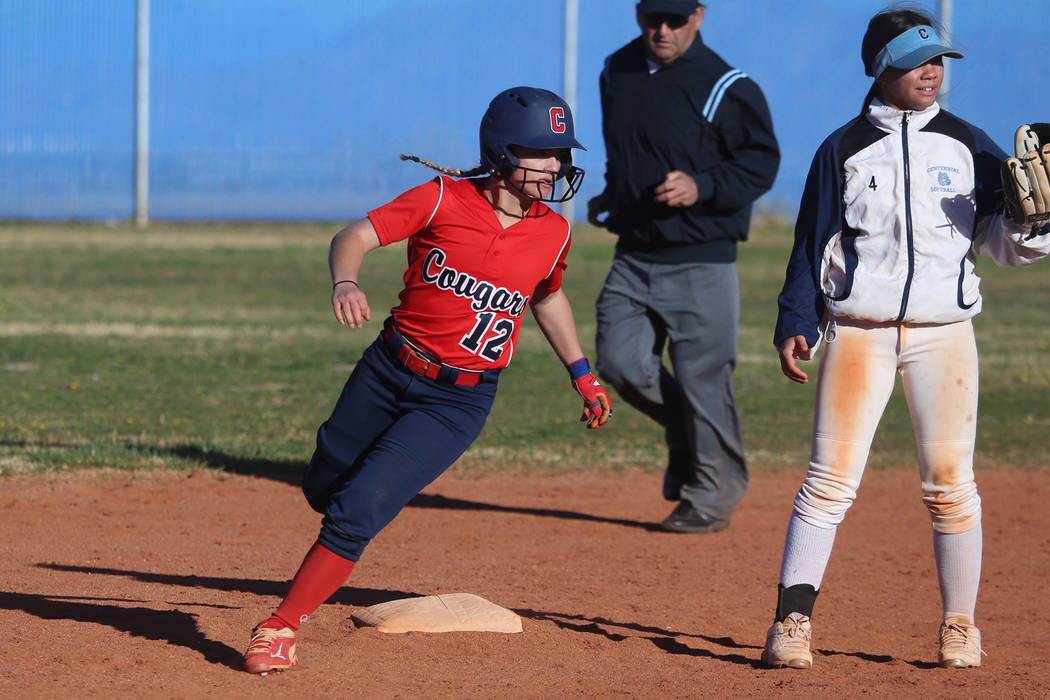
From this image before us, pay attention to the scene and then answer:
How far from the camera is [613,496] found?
315 inches

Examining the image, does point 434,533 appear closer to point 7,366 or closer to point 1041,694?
point 1041,694

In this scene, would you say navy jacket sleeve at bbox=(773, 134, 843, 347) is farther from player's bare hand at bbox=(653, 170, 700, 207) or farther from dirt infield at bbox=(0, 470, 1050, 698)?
player's bare hand at bbox=(653, 170, 700, 207)

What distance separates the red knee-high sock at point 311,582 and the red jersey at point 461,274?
73cm

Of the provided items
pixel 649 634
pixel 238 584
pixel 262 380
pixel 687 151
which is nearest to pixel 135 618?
pixel 238 584

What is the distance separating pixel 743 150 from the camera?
279 inches

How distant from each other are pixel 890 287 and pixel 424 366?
1.50 m

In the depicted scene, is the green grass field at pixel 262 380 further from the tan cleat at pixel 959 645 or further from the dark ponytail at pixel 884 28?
the dark ponytail at pixel 884 28

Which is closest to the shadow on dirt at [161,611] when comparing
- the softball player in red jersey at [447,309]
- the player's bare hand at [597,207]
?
the softball player in red jersey at [447,309]

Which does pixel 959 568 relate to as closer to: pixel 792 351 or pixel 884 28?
pixel 792 351

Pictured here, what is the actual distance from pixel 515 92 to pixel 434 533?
2862mm

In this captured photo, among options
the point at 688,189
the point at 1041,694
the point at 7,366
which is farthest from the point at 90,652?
the point at 7,366

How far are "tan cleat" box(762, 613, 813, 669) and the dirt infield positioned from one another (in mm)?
65

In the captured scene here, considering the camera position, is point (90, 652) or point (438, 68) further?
point (438, 68)

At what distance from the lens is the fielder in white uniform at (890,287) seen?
14.9 ft
